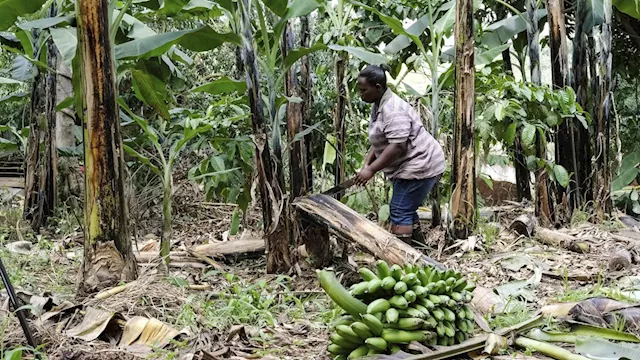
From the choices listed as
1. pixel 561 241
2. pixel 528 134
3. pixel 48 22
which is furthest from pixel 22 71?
pixel 561 241

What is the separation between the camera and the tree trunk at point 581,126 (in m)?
5.27

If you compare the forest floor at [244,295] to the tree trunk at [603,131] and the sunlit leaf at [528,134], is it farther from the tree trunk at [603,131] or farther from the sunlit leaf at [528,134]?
the sunlit leaf at [528,134]

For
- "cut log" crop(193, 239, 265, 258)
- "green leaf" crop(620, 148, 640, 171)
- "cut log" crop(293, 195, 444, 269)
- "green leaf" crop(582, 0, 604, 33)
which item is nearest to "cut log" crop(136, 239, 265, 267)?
"cut log" crop(193, 239, 265, 258)

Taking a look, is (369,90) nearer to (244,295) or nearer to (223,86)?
(223,86)

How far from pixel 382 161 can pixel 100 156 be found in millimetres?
2002

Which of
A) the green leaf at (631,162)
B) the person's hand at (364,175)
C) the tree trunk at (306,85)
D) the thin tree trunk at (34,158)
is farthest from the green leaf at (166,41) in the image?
the green leaf at (631,162)

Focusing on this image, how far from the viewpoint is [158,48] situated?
362 centimetres

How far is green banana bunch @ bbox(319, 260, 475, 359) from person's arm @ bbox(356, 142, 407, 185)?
160 cm

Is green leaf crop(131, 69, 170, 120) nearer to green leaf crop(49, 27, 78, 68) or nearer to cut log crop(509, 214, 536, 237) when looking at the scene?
green leaf crop(49, 27, 78, 68)

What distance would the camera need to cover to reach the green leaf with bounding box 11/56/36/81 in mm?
5344

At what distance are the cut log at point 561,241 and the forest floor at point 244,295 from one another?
6cm

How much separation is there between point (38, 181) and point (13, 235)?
2.06 ft

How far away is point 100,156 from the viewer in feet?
10.4

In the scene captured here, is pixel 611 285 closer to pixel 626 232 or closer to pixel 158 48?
pixel 626 232
